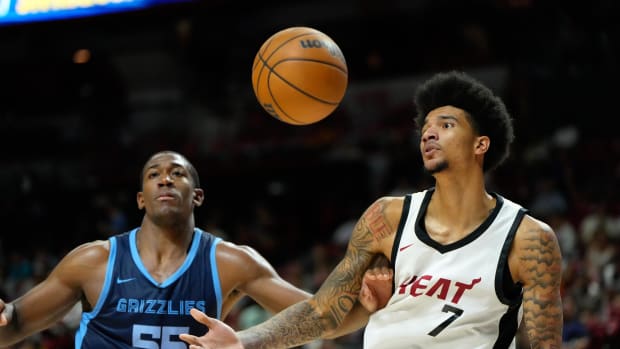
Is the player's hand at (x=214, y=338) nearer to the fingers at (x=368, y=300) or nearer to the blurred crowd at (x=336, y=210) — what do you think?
the fingers at (x=368, y=300)

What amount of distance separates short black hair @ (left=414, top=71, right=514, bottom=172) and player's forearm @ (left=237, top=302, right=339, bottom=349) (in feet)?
3.00

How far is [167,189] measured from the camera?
4246mm

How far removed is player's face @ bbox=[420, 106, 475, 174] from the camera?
3.37 meters

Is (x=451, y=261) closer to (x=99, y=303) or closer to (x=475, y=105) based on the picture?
(x=475, y=105)

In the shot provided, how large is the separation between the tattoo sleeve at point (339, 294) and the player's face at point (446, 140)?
0.32 meters

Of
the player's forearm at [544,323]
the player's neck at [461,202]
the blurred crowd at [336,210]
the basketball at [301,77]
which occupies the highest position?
the blurred crowd at [336,210]

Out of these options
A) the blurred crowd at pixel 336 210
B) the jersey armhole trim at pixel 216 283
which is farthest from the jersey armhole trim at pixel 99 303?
the blurred crowd at pixel 336 210

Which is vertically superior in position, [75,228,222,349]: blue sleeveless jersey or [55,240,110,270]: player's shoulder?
[55,240,110,270]: player's shoulder

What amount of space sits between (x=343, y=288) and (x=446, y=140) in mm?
736

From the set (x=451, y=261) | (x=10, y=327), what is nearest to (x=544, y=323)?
(x=451, y=261)

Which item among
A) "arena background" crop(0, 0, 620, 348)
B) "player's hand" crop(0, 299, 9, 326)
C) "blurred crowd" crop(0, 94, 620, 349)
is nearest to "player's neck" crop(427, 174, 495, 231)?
"player's hand" crop(0, 299, 9, 326)

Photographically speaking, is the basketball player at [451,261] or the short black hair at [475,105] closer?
the basketball player at [451,261]

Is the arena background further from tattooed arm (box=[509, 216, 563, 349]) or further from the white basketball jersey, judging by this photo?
tattooed arm (box=[509, 216, 563, 349])

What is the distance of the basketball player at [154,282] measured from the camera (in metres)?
4.09
